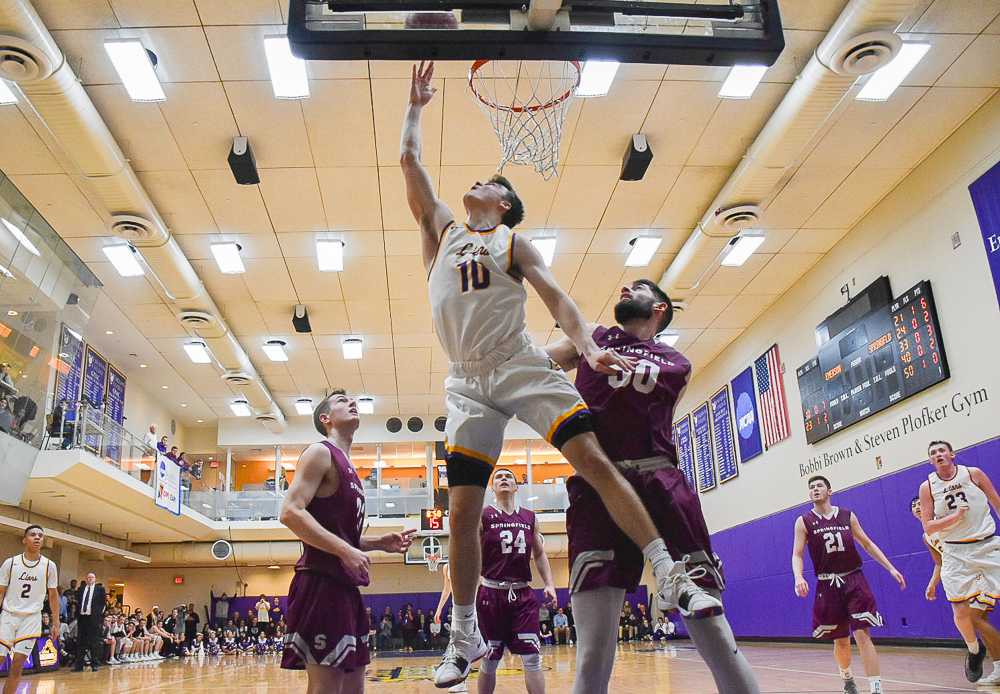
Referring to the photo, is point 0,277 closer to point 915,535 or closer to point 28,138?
point 28,138

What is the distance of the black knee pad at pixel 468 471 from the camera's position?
106 inches

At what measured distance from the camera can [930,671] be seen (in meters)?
7.89

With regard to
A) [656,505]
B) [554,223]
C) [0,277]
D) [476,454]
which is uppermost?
[554,223]

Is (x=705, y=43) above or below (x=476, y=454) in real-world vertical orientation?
above

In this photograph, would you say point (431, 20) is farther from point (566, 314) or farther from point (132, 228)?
point (132, 228)

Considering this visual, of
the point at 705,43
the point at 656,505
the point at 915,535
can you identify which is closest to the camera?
the point at 656,505


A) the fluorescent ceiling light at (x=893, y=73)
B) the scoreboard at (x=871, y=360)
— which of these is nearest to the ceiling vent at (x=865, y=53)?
the fluorescent ceiling light at (x=893, y=73)

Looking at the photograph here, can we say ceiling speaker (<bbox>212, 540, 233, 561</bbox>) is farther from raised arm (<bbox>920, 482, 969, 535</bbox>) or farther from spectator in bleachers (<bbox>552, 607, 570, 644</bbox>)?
raised arm (<bbox>920, 482, 969, 535</bbox>)

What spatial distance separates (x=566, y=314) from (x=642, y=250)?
10.5m

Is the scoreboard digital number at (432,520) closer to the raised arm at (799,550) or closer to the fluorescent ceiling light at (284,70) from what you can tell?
the fluorescent ceiling light at (284,70)

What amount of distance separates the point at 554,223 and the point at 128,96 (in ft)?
19.0

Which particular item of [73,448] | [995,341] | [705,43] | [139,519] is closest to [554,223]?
[995,341]

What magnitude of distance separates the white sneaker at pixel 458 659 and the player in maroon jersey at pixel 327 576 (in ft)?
1.81

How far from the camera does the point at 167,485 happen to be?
58.4 ft
